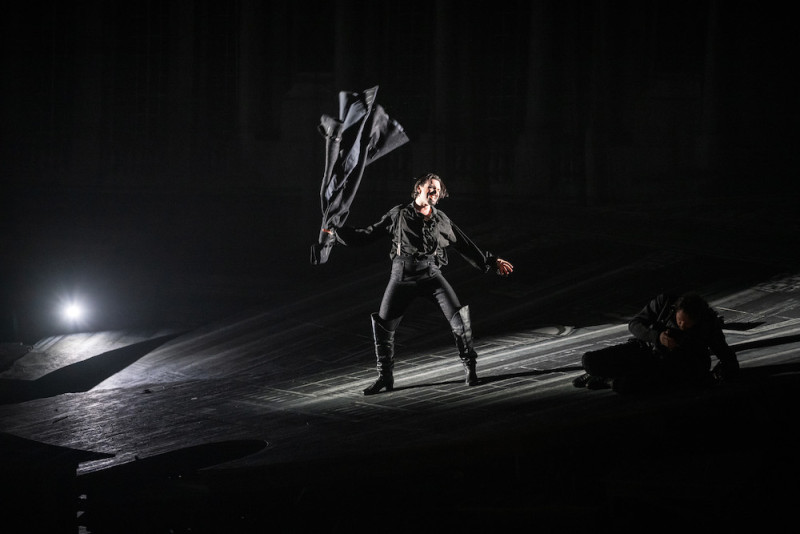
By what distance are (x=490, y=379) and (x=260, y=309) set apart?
6330 mm

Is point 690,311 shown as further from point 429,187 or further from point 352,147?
point 352,147

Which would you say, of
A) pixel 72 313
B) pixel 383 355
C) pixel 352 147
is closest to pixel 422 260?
pixel 383 355

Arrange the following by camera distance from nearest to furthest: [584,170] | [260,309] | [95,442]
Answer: [95,442] → [260,309] → [584,170]

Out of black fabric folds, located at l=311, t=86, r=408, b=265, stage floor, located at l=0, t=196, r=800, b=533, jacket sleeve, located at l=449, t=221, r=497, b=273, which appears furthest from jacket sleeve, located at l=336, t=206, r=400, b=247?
stage floor, located at l=0, t=196, r=800, b=533

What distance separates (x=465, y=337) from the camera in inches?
384

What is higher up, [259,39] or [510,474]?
[259,39]

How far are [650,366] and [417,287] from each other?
232 cm

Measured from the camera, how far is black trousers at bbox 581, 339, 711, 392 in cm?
819

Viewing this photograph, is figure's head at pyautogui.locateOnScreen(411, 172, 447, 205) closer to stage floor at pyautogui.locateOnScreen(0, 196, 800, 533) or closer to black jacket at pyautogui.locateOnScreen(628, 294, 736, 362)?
stage floor at pyautogui.locateOnScreen(0, 196, 800, 533)

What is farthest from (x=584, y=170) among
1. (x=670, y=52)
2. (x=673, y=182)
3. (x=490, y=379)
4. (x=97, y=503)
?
(x=97, y=503)

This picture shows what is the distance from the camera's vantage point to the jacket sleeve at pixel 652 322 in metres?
8.41

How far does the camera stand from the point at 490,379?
10172 millimetres

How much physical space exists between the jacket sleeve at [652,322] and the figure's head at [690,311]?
0.81 ft

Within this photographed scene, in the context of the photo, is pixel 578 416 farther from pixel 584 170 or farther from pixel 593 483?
pixel 584 170
